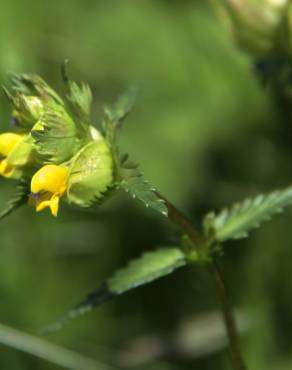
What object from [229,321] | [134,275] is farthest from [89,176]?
[229,321]

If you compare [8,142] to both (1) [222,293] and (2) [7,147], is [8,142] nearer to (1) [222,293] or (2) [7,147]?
(2) [7,147]

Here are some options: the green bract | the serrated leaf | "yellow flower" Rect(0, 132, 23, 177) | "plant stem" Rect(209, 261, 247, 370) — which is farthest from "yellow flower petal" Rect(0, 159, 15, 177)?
"plant stem" Rect(209, 261, 247, 370)

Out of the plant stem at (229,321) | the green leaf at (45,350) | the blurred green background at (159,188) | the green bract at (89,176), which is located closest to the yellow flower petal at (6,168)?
the green bract at (89,176)

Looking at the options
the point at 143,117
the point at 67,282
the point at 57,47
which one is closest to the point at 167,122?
the point at 143,117

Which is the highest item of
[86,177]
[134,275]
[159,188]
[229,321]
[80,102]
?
[159,188]

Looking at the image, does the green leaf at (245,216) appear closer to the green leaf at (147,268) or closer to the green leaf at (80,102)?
the green leaf at (147,268)

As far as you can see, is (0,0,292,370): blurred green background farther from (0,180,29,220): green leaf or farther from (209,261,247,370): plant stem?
(0,180,29,220): green leaf
